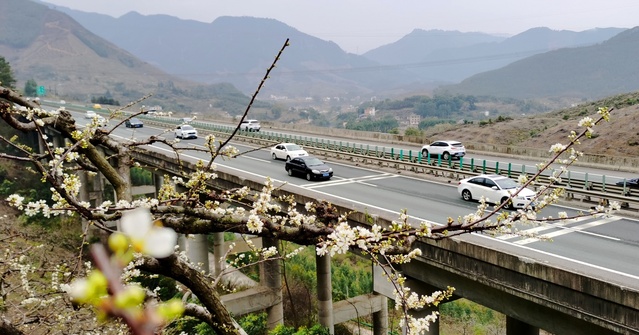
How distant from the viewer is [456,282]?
41.5ft

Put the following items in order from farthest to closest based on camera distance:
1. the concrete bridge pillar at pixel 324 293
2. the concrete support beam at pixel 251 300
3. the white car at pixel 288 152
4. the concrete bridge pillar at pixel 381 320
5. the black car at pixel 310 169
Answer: the white car at pixel 288 152, the black car at pixel 310 169, the concrete bridge pillar at pixel 381 320, the concrete support beam at pixel 251 300, the concrete bridge pillar at pixel 324 293

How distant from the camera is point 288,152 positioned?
122 ft

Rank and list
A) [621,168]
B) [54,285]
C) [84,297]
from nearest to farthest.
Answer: [84,297], [54,285], [621,168]

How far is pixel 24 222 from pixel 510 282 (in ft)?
148

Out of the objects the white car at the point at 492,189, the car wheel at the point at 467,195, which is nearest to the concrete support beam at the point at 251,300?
the car wheel at the point at 467,195

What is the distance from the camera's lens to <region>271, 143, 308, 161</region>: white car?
36753 mm

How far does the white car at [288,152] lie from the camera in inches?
1447

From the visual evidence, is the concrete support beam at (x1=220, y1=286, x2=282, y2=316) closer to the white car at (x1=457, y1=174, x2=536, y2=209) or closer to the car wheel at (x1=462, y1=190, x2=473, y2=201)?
the car wheel at (x1=462, y1=190, x2=473, y2=201)

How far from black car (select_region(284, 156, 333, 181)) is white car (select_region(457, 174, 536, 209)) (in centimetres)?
817

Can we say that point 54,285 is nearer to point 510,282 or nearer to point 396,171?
point 510,282

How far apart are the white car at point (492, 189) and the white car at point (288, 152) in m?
15.3

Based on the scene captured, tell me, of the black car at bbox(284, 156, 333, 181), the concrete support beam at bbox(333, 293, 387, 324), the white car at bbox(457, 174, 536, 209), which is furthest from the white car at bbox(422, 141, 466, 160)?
the concrete support beam at bbox(333, 293, 387, 324)

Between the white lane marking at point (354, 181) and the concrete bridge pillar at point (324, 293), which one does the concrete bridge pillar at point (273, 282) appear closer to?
the concrete bridge pillar at point (324, 293)

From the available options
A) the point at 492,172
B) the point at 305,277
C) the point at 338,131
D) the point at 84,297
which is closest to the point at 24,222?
the point at 305,277
